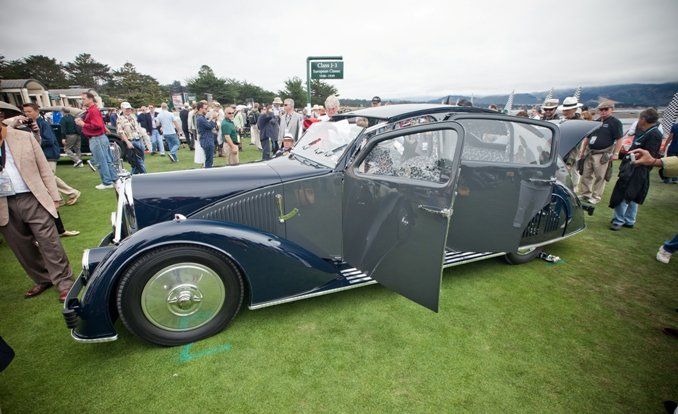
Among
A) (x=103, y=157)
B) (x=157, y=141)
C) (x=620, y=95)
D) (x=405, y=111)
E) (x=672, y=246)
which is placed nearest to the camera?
(x=405, y=111)

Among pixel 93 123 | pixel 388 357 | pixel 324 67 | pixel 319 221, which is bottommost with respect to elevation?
pixel 388 357

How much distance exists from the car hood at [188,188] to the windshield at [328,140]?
0.29 m

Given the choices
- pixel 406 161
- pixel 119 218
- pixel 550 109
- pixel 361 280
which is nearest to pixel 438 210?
pixel 406 161

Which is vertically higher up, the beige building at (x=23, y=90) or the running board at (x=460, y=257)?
the beige building at (x=23, y=90)

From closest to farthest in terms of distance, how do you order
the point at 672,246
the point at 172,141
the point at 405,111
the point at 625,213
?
the point at 405,111 → the point at 672,246 → the point at 625,213 → the point at 172,141

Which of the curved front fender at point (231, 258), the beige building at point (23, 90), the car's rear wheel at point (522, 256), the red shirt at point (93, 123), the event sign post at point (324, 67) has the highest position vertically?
the beige building at point (23, 90)

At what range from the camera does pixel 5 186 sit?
2648mm

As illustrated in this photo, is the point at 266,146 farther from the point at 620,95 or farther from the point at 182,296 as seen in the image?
the point at 620,95

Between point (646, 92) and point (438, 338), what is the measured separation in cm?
1922

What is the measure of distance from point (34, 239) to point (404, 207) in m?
3.81

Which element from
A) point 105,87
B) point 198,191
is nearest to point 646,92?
point 198,191

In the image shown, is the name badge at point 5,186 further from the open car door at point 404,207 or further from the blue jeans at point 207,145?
the blue jeans at point 207,145

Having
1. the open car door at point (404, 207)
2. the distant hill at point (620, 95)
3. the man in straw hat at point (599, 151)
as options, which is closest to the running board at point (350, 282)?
the open car door at point (404, 207)

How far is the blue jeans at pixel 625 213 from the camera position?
5051 millimetres
